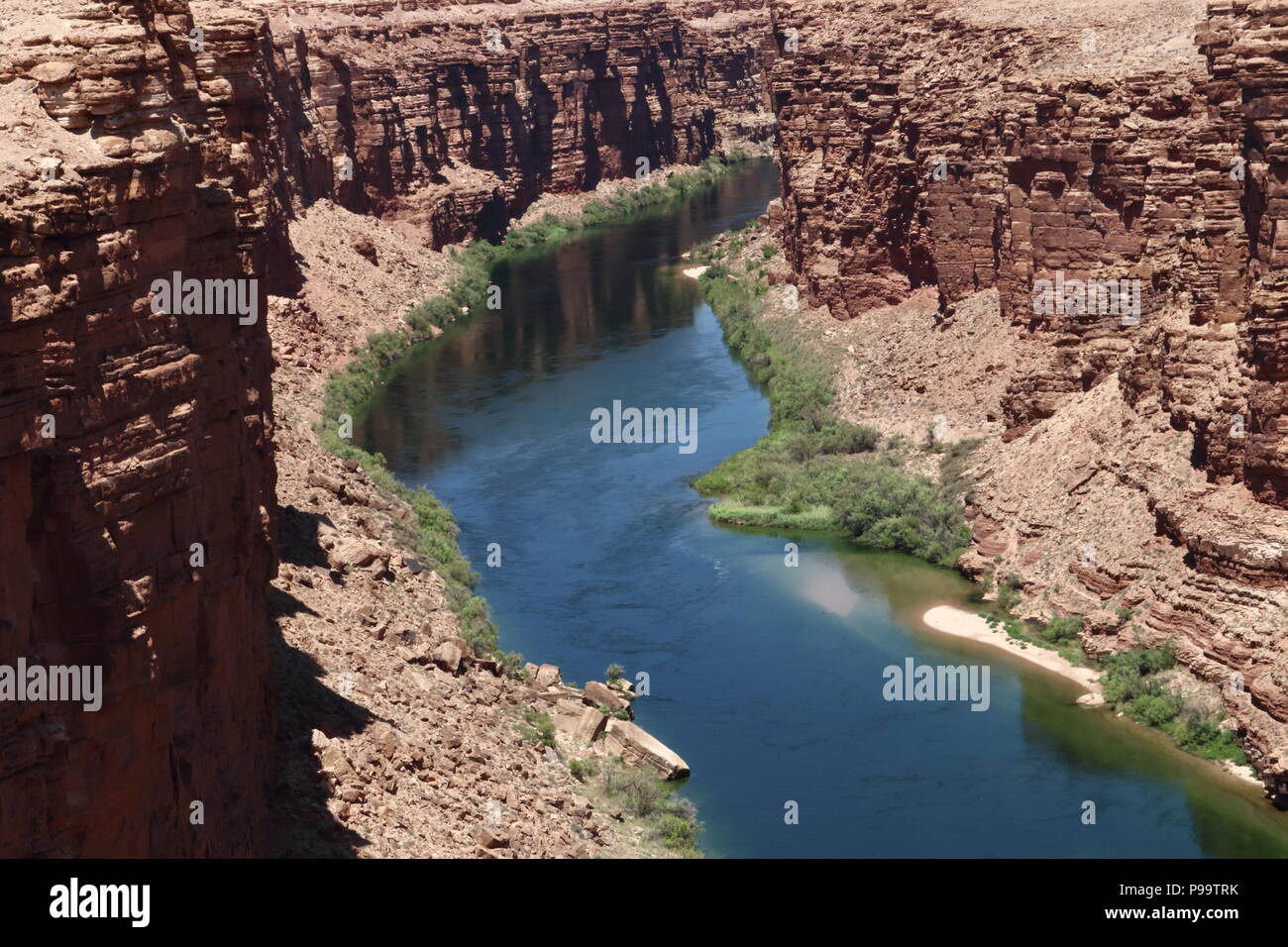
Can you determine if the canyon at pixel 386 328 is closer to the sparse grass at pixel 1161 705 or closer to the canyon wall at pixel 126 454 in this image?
the canyon wall at pixel 126 454

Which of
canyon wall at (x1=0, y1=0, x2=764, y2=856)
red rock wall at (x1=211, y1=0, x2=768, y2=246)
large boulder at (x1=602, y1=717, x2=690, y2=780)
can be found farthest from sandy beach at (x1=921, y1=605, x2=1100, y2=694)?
red rock wall at (x1=211, y1=0, x2=768, y2=246)

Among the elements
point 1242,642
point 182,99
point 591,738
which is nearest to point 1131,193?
point 1242,642

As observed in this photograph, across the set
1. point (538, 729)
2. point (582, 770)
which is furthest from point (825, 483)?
point (582, 770)

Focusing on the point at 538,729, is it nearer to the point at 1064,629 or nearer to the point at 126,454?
the point at 1064,629

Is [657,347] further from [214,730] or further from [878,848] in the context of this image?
[214,730]

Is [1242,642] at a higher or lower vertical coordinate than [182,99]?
lower

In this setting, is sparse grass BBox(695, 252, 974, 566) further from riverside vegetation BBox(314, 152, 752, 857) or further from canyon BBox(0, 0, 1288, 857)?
riverside vegetation BBox(314, 152, 752, 857)
